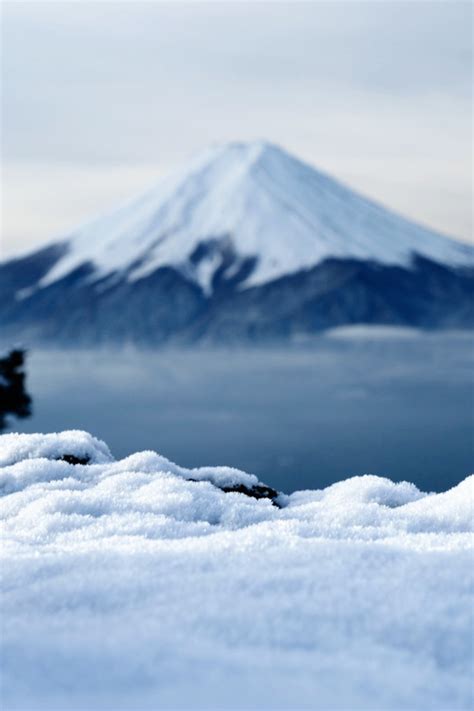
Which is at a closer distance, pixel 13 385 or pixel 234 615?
pixel 234 615

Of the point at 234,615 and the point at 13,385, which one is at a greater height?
the point at 13,385

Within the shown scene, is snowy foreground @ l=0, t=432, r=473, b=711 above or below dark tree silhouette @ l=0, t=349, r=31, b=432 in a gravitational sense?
below

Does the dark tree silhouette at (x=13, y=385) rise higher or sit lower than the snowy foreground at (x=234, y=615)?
higher

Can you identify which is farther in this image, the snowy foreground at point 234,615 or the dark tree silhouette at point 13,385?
the dark tree silhouette at point 13,385

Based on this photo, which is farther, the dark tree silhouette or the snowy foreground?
the dark tree silhouette
